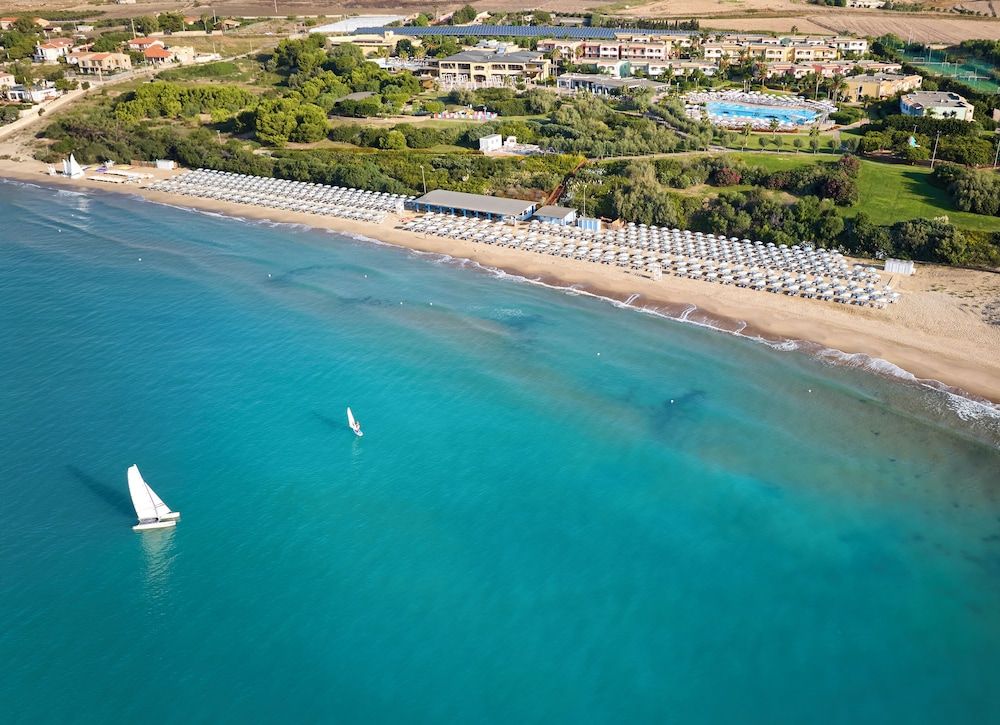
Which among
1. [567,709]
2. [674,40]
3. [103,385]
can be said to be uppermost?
[674,40]

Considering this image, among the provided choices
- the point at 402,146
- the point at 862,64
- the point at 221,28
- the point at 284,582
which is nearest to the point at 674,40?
the point at 862,64

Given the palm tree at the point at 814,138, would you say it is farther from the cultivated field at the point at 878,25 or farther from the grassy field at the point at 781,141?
the cultivated field at the point at 878,25

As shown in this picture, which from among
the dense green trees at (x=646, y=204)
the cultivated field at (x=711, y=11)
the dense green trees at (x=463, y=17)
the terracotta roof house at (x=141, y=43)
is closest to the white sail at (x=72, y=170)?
→ the dense green trees at (x=646, y=204)

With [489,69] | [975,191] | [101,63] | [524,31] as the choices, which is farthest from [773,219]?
[101,63]

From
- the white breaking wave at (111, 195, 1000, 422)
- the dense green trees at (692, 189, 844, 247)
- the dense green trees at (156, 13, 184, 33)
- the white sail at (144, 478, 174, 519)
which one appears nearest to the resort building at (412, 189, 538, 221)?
the white breaking wave at (111, 195, 1000, 422)

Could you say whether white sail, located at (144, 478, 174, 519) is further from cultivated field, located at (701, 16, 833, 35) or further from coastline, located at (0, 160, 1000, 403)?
cultivated field, located at (701, 16, 833, 35)

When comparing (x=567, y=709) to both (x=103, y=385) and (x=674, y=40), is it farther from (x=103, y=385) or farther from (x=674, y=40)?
(x=674, y=40)
